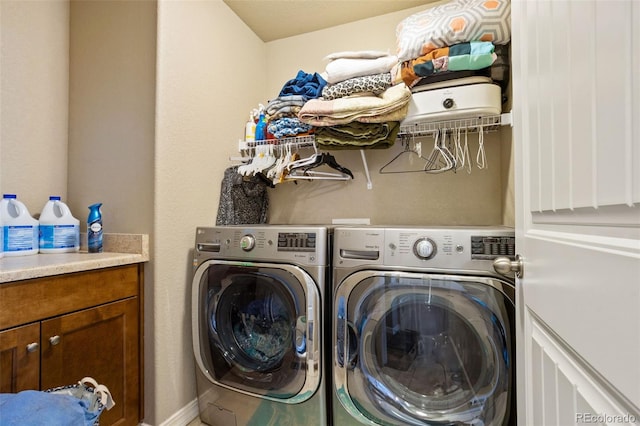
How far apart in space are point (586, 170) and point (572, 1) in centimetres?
28

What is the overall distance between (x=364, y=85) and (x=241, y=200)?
3.31ft

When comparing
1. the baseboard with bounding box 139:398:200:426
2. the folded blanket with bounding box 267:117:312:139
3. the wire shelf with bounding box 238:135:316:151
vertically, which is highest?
the folded blanket with bounding box 267:117:312:139

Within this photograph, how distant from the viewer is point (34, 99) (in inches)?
58.8

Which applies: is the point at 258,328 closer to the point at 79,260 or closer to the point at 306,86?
the point at 79,260

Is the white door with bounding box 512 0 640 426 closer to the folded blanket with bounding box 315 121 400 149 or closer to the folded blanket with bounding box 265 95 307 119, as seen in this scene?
the folded blanket with bounding box 315 121 400 149

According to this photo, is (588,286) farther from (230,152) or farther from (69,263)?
(230,152)

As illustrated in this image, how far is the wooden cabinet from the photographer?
947 mm

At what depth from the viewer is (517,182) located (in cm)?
80

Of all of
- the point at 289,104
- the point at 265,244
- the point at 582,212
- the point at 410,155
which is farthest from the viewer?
the point at 410,155

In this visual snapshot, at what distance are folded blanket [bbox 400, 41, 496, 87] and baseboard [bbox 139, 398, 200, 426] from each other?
1.99 m

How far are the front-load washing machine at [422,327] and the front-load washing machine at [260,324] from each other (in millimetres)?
100

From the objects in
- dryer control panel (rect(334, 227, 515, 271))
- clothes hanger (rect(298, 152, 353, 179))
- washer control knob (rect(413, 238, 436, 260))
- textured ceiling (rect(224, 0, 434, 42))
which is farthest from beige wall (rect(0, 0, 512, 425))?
washer control knob (rect(413, 238, 436, 260))

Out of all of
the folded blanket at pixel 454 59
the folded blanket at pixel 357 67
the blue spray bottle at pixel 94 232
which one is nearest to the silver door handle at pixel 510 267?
the folded blanket at pixel 454 59

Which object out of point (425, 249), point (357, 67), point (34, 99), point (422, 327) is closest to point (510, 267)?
point (425, 249)
